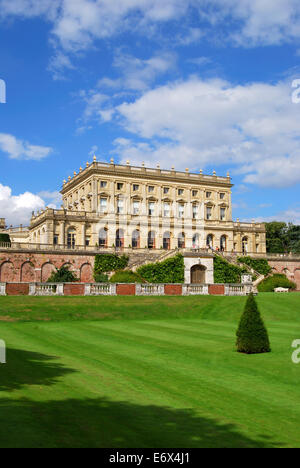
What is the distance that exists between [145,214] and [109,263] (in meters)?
15.0

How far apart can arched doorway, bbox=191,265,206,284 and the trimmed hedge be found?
5.27 ft

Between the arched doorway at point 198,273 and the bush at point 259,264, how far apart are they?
7.55m

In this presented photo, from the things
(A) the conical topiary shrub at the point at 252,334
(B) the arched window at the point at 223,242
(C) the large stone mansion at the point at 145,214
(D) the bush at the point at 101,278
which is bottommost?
(A) the conical topiary shrub at the point at 252,334

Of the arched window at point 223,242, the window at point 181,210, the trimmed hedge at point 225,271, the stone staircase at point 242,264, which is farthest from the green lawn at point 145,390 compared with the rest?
the window at point 181,210

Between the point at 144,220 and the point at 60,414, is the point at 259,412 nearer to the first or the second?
the point at 60,414

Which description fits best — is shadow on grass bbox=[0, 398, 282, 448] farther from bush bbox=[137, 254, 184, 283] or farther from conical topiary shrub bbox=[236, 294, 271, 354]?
bush bbox=[137, 254, 184, 283]

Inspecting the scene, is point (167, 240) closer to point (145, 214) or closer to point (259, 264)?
point (145, 214)

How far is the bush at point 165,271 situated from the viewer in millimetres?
59031

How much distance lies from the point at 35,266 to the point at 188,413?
51406mm

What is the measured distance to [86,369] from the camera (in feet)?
45.6

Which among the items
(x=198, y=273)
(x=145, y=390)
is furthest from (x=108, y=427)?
(x=198, y=273)

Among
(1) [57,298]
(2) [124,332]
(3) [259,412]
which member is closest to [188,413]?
(3) [259,412]

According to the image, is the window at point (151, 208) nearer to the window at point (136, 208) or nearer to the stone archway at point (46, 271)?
the window at point (136, 208)

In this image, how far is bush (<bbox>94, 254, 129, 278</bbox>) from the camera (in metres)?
62.2
